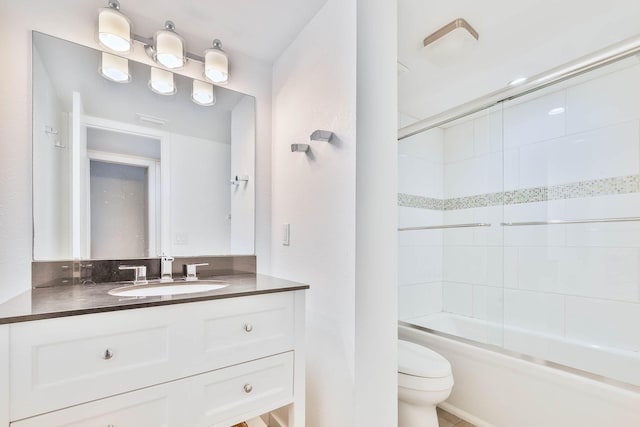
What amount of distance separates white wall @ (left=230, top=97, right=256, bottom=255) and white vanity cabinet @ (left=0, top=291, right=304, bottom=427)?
629 mm

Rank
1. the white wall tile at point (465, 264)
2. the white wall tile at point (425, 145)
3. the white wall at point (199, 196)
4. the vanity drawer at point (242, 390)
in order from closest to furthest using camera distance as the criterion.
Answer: the vanity drawer at point (242, 390), the white wall at point (199, 196), the white wall tile at point (465, 264), the white wall tile at point (425, 145)

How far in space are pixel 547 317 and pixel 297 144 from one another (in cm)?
208

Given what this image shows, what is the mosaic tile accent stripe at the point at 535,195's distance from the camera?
182 cm

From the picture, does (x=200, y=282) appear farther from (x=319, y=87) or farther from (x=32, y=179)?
(x=319, y=87)

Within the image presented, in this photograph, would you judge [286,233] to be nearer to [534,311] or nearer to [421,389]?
[421,389]

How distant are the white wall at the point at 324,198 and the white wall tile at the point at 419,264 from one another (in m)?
1.11

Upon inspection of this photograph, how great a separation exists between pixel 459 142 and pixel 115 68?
8.11 ft

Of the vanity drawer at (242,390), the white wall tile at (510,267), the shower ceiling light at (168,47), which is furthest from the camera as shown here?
the white wall tile at (510,267)

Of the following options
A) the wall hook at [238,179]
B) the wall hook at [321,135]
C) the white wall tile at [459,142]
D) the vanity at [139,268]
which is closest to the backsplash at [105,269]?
the vanity at [139,268]

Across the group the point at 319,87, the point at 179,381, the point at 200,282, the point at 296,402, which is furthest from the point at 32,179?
the point at 296,402

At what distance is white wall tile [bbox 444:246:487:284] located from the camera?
2.36m

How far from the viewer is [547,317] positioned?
81.7 inches

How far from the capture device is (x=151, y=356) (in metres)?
0.97

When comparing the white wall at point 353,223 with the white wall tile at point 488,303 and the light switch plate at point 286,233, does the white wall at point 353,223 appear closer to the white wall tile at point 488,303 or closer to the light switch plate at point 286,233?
the light switch plate at point 286,233
